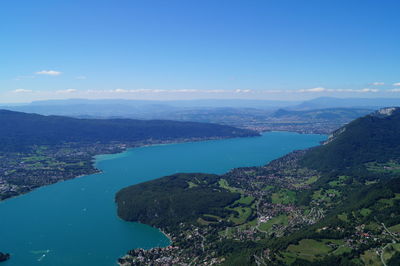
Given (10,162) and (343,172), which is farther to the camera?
(10,162)

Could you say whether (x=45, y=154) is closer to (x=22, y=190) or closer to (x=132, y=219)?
(x=22, y=190)

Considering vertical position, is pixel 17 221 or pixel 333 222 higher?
pixel 333 222

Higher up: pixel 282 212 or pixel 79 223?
pixel 282 212

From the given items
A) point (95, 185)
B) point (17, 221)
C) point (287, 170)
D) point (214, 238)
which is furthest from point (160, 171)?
point (214, 238)

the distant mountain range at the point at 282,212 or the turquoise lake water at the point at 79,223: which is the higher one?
the distant mountain range at the point at 282,212

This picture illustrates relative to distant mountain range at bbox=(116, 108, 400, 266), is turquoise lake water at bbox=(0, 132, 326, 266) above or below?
below

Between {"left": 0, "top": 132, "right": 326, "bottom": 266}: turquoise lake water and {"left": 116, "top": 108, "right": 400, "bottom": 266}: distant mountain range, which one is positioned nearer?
{"left": 116, "top": 108, "right": 400, "bottom": 266}: distant mountain range

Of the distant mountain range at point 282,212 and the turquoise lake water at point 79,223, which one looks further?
the turquoise lake water at point 79,223

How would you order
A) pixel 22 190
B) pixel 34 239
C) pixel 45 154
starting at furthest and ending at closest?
pixel 45 154 < pixel 22 190 < pixel 34 239

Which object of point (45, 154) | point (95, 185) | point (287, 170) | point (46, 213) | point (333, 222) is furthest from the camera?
point (45, 154)

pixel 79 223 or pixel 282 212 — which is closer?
pixel 79 223
